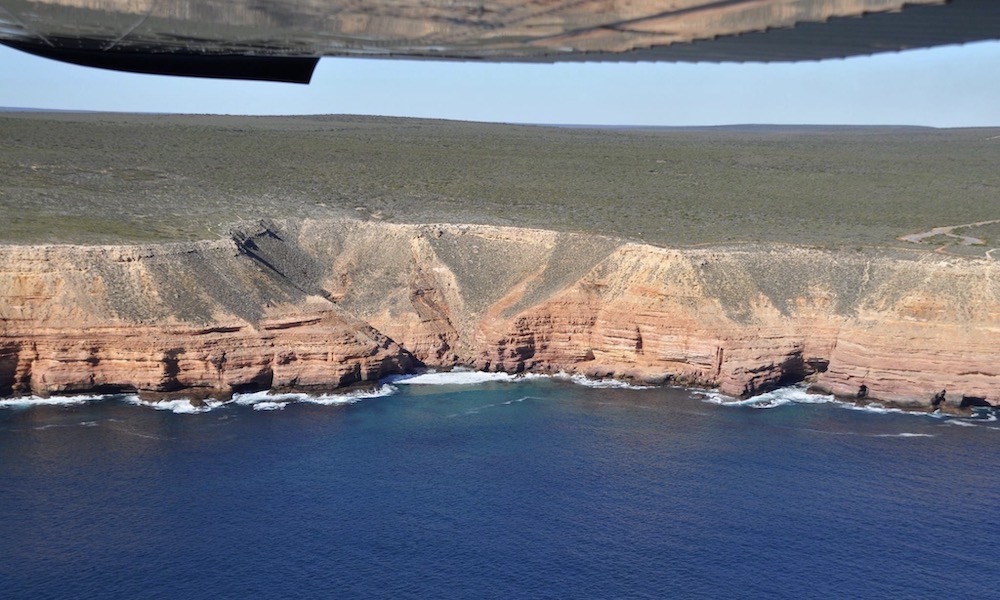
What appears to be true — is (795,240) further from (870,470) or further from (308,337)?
(308,337)

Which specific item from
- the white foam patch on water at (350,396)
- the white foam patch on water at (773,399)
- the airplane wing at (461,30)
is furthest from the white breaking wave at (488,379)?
the airplane wing at (461,30)

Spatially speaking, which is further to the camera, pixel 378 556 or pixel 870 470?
pixel 870 470

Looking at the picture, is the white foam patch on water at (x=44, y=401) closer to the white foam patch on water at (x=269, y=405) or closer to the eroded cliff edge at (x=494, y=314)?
the eroded cliff edge at (x=494, y=314)

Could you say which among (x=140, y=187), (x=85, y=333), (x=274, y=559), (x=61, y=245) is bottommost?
(x=274, y=559)

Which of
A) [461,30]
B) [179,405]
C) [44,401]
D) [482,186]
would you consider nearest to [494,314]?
[179,405]

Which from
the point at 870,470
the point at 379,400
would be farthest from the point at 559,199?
the point at 870,470

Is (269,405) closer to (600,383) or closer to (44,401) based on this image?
(44,401)

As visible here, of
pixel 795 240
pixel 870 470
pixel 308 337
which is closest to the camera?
pixel 870 470
